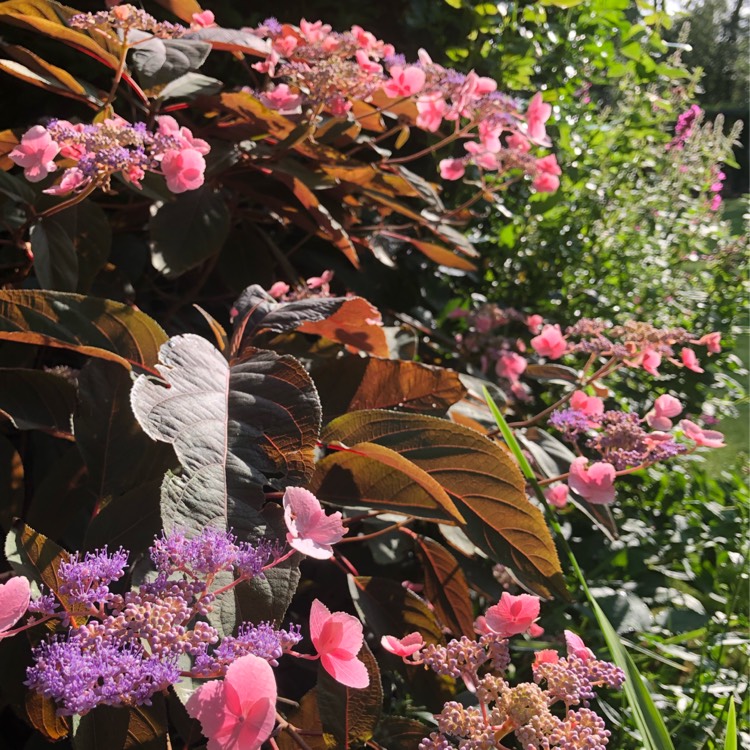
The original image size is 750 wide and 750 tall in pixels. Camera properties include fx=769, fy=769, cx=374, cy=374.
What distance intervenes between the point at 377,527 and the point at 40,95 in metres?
1.08

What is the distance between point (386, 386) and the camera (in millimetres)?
1017

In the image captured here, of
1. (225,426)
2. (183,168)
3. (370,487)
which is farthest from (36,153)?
(370,487)

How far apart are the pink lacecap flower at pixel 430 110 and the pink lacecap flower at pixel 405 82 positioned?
1.9 inches

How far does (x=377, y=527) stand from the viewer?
1109 millimetres

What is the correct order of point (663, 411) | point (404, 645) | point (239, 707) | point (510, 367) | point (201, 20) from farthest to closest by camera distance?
point (510, 367) → point (201, 20) → point (663, 411) → point (404, 645) → point (239, 707)

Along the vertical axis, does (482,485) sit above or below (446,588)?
above

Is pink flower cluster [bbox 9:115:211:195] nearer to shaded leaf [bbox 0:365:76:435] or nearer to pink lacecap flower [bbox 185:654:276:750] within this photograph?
shaded leaf [bbox 0:365:76:435]

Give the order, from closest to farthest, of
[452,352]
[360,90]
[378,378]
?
[378,378] → [360,90] → [452,352]

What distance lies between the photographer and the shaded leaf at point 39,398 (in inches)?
35.7

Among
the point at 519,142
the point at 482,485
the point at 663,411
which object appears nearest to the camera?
the point at 482,485

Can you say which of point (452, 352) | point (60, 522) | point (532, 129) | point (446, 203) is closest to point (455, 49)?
point (446, 203)

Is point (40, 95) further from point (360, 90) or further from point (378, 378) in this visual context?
point (378, 378)

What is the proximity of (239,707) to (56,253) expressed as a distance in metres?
0.74

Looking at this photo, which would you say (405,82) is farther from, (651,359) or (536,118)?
(651,359)
